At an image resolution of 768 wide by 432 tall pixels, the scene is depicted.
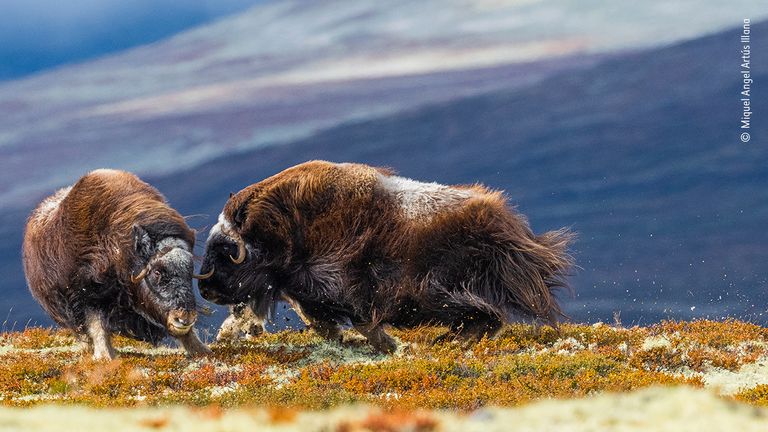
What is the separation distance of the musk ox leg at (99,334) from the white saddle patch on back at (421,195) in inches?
140

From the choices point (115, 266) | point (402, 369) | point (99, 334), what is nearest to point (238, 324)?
point (99, 334)

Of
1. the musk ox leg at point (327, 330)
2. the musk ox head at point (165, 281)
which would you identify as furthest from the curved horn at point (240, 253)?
the musk ox leg at point (327, 330)

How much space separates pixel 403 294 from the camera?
11195 mm

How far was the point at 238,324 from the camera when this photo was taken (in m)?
12.8

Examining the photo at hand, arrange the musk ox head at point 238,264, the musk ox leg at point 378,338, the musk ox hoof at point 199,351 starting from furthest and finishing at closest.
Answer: the musk ox head at point 238,264
the musk ox leg at point 378,338
the musk ox hoof at point 199,351

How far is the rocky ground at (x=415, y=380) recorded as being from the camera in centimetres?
513

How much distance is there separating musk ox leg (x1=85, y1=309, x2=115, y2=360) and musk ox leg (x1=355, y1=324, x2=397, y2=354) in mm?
2830

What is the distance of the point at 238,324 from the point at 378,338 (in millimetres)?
2230

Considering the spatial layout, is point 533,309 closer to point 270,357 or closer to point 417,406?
point 270,357

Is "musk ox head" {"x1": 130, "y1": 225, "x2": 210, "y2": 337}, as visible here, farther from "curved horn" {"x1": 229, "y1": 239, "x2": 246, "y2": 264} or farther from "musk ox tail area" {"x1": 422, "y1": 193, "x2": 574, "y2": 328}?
"musk ox tail area" {"x1": 422, "y1": 193, "x2": 574, "y2": 328}

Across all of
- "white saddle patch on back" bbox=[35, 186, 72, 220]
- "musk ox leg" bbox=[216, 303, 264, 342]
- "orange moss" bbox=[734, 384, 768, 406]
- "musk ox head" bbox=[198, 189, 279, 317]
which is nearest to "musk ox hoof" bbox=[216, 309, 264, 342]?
"musk ox leg" bbox=[216, 303, 264, 342]

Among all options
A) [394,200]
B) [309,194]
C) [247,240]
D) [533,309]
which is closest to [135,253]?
[247,240]

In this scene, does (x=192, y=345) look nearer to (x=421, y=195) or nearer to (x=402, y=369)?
(x=402, y=369)

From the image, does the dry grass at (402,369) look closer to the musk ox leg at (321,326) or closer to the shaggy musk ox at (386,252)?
the musk ox leg at (321,326)
